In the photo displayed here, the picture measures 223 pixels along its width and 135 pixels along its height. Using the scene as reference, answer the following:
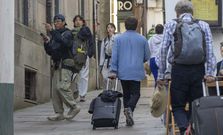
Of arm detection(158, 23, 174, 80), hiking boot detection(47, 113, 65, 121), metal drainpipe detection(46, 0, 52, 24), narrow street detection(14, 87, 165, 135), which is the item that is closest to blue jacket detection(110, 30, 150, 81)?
narrow street detection(14, 87, 165, 135)

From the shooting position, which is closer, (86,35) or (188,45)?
(188,45)

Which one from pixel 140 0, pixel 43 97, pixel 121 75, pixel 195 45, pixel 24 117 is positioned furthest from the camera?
pixel 140 0

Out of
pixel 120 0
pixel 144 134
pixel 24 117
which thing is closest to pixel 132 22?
pixel 144 134

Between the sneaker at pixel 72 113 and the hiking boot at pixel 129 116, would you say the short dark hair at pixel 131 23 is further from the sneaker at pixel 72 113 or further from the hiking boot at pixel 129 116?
the sneaker at pixel 72 113

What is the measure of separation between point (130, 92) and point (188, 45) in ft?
10.3

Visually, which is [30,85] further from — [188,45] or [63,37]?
[188,45]

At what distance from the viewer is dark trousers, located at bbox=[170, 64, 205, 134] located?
8102mm

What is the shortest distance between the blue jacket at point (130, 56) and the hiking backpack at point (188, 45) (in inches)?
109

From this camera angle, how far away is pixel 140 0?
124 feet

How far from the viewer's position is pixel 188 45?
7969 millimetres

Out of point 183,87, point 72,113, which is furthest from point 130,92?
point 183,87

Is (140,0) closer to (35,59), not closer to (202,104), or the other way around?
(35,59)

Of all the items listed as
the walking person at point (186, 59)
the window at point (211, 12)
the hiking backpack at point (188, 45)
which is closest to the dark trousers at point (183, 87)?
the walking person at point (186, 59)

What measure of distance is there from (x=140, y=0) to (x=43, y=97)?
73.4 ft
